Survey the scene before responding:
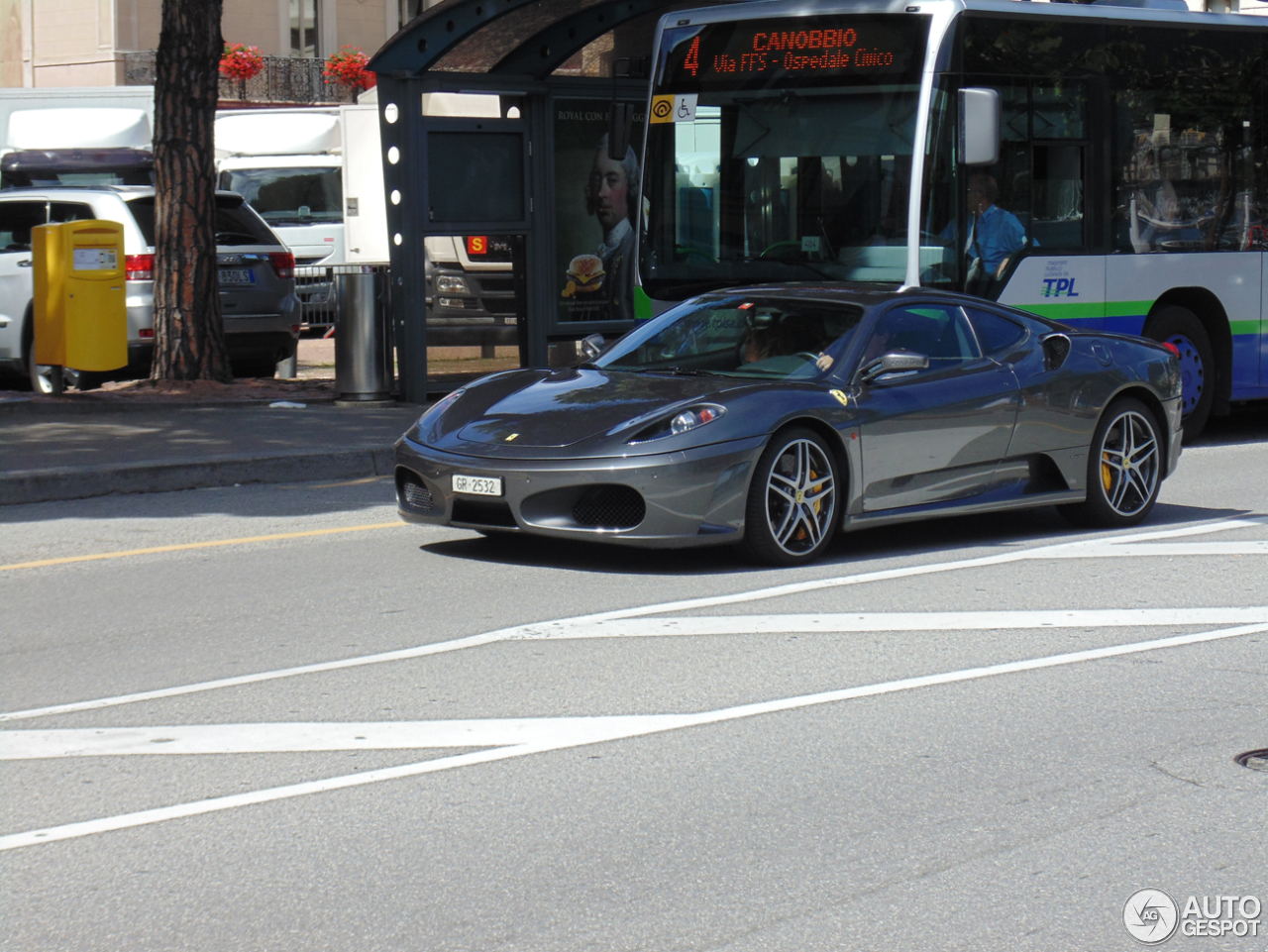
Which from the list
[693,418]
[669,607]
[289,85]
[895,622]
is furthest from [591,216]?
[289,85]

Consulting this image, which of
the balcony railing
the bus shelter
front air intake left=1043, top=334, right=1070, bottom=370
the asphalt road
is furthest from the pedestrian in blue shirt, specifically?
the balcony railing

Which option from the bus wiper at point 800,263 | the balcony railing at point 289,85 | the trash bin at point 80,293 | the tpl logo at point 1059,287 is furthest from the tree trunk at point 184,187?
the balcony railing at point 289,85

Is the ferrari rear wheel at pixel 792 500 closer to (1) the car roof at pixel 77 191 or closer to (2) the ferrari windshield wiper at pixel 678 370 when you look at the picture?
(2) the ferrari windshield wiper at pixel 678 370

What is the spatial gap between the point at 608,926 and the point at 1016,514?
22.4ft

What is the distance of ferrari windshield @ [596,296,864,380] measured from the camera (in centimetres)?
870

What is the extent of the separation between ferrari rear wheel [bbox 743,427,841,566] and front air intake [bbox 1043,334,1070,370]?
166 centimetres

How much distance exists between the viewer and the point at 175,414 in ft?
46.0

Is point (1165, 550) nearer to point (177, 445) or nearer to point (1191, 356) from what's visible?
point (1191, 356)

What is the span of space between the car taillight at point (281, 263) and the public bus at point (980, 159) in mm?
5366

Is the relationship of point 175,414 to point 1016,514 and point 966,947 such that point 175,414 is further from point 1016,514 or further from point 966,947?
point 966,947

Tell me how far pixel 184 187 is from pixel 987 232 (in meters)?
7.09

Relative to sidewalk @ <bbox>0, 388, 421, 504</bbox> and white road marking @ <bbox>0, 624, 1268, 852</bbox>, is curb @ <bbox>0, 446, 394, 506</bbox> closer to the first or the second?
sidewalk @ <bbox>0, 388, 421, 504</bbox>

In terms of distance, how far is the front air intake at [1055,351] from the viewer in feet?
30.7

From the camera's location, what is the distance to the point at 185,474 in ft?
36.7
